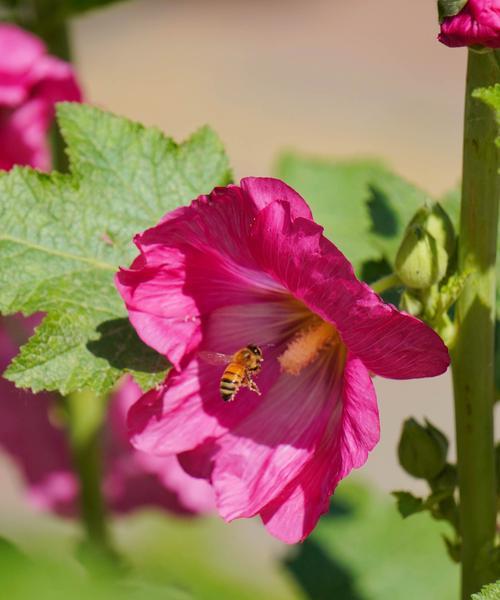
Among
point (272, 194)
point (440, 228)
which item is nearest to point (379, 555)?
point (440, 228)

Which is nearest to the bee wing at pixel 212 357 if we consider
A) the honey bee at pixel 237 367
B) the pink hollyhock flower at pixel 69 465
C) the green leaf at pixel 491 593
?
the honey bee at pixel 237 367

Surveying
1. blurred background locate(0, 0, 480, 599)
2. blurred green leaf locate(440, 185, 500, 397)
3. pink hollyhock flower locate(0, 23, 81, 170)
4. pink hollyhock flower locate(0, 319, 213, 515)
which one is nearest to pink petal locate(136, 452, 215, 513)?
pink hollyhock flower locate(0, 319, 213, 515)

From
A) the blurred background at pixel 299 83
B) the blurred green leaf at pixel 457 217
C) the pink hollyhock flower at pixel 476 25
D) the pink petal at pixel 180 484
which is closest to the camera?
the pink hollyhock flower at pixel 476 25

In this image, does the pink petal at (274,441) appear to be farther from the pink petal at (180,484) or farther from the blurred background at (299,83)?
the blurred background at (299,83)

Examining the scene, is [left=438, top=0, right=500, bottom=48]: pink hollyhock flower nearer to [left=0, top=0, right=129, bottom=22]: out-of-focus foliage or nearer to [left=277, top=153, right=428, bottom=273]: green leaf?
[left=277, top=153, right=428, bottom=273]: green leaf

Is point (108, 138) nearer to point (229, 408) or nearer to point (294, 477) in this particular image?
point (229, 408)

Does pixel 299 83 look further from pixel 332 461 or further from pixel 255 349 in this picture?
pixel 332 461
